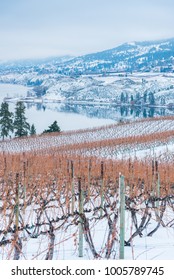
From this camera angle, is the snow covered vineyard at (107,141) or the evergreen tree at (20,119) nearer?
the snow covered vineyard at (107,141)

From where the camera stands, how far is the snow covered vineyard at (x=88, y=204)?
411cm

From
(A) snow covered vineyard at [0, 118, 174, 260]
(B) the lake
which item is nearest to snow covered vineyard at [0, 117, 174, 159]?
(A) snow covered vineyard at [0, 118, 174, 260]

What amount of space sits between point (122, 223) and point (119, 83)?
487 feet

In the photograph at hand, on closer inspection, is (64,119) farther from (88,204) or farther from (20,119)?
(88,204)

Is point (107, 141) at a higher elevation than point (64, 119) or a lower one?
higher

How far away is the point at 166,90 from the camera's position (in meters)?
125

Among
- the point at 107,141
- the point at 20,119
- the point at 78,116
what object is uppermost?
the point at 20,119

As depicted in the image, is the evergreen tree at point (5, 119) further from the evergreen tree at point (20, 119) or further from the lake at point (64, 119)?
the lake at point (64, 119)

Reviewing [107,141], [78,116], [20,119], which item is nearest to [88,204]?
[107,141]

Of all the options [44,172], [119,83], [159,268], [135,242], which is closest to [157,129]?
[44,172]

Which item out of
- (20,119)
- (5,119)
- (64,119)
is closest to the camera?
(5,119)

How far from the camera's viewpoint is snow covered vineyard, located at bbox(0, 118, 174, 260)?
4113 mm

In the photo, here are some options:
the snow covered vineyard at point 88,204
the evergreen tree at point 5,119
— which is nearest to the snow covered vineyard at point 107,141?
the snow covered vineyard at point 88,204

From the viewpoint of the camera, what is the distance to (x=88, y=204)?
23.5 ft
